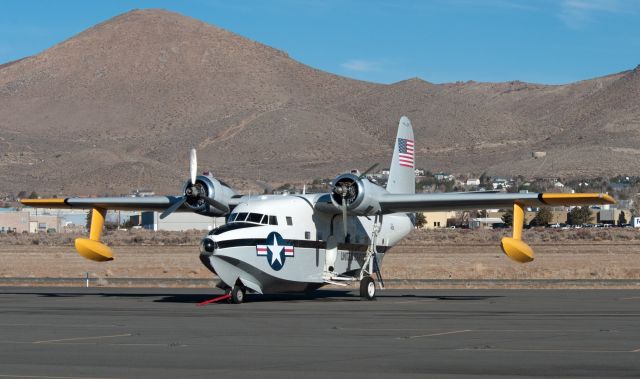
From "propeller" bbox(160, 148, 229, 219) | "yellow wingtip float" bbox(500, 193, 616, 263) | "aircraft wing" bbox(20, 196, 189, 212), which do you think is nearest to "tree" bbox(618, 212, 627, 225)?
"aircraft wing" bbox(20, 196, 189, 212)

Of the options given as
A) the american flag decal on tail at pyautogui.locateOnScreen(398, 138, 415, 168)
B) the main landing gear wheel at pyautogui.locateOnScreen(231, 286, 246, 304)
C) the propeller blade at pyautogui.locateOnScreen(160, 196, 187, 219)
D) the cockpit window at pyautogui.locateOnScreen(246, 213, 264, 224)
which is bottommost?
the main landing gear wheel at pyautogui.locateOnScreen(231, 286, 246, 304)

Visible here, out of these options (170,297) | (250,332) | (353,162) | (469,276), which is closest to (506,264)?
(469,276)

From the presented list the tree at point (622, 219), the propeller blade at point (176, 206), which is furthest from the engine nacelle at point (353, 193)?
the tree at point (622, 219)

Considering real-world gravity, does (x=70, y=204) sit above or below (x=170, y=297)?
above

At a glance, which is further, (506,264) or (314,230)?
(506,264)

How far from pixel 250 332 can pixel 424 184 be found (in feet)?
428

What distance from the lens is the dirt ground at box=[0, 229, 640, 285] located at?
5288 centimetres

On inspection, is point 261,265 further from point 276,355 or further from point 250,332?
point 276,355

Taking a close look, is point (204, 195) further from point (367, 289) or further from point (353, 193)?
point (367, 289)

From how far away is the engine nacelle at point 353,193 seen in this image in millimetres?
34812

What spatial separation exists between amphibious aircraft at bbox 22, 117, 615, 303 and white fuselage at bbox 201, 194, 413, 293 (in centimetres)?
3

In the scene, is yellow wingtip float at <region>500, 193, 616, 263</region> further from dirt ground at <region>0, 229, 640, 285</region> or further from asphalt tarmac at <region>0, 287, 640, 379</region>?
dirt ground at <region>0, 229, 640, 285</region>

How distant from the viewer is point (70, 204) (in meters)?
40.2

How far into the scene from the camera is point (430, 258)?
70438 mm
